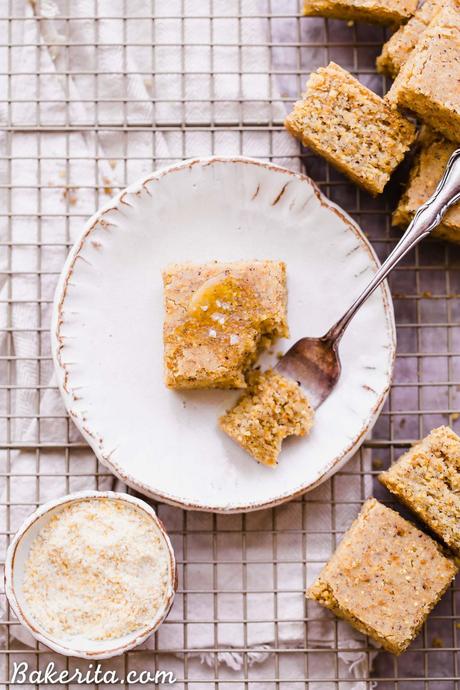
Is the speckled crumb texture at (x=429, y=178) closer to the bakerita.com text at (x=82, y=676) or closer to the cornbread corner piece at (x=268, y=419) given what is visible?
the cornbread corner piece at (x=268, y=419)

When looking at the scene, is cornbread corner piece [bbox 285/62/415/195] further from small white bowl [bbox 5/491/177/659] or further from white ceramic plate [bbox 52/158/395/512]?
small white bowl [bbox 5/491/177/659]

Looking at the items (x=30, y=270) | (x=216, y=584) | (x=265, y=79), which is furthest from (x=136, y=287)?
(x=216, y=584)

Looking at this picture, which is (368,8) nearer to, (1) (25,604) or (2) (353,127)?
(2) (353,127)

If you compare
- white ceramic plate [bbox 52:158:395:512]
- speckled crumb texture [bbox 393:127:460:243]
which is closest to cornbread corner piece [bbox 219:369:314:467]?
white ceramic plate [bbox 52:158:395:512]

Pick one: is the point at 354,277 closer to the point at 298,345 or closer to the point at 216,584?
the point at 298,345

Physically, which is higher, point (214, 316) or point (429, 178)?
point (429, 178)

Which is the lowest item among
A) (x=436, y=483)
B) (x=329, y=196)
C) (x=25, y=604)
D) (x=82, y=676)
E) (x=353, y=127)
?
(x=82, y=676)

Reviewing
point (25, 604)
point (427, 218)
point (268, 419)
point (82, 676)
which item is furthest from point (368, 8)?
point (82, 676)

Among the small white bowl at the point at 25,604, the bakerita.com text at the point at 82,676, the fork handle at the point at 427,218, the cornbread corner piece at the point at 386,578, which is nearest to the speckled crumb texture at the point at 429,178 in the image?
the fork handle at the point at 427,218
